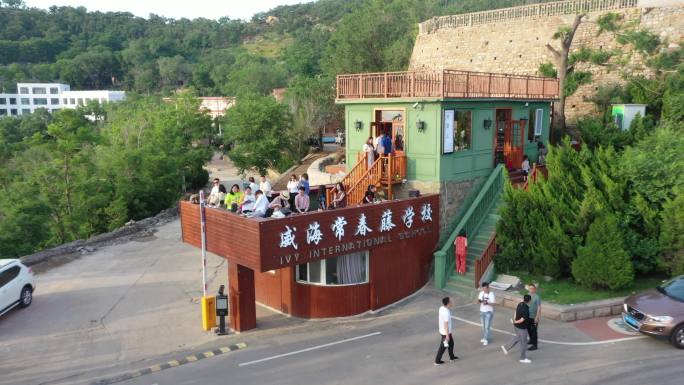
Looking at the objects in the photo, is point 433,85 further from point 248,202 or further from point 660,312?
point 660,312

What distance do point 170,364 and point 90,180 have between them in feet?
74.1

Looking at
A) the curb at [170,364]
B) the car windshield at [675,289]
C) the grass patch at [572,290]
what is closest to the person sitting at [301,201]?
the curb at [170,364]

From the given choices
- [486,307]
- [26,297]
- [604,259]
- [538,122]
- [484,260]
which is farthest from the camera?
[538,122]

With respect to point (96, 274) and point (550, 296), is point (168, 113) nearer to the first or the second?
point (96, 274)

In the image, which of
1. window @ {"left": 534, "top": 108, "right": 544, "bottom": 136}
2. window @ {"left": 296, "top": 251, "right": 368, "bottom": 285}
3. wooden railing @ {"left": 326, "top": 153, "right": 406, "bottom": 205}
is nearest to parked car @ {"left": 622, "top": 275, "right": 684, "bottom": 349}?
window @ {"left": 296, "top": 251, "right": 368, "bottom": 285}

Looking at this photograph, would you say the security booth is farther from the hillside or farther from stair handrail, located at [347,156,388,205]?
the hillside

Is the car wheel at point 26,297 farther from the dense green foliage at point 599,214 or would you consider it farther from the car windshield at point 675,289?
the car windshield at point 675,289

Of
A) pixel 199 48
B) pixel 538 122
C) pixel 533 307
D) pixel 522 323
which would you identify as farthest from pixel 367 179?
pixel 199 48

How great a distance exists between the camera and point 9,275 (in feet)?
51.6

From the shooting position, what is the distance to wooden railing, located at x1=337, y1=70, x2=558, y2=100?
57.3 feet

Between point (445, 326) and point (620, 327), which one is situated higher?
point (445, 326)

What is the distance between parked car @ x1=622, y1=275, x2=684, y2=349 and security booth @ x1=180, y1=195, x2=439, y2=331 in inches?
241

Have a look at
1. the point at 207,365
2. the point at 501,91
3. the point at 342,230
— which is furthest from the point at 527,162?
the point at 207,365

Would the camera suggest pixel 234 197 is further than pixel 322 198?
No
